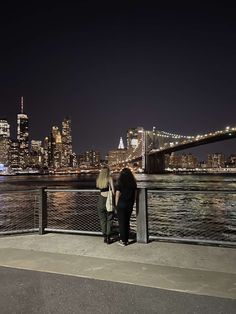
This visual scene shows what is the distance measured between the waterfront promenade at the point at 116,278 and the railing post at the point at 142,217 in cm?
21

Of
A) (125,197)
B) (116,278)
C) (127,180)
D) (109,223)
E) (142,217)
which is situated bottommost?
(116,278)

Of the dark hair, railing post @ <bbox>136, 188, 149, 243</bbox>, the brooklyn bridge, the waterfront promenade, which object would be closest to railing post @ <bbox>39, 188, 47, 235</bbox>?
the waterfront promenade

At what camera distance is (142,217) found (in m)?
7.90

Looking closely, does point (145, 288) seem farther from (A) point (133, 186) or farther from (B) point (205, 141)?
(B) point (205, 141)

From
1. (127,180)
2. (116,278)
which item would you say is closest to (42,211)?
(127,180)

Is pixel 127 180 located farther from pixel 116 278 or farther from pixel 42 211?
pixel 116 278

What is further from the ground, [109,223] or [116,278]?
[109,223]

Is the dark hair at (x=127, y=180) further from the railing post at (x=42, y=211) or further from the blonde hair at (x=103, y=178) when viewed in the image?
the railing post at (x=42, y=211)

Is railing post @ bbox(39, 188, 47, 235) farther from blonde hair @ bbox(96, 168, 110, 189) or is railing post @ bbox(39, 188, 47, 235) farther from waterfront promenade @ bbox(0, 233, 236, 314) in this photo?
blonde hair @ bbox(96, 168, 110, 189)

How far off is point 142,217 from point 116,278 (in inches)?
101

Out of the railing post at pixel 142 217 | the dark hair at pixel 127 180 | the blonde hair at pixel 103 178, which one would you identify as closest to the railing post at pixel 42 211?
the blonde hair at pixel 103 178

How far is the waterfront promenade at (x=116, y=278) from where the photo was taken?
4477 mm

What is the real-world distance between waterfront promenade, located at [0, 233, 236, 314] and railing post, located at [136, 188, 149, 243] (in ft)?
0.69

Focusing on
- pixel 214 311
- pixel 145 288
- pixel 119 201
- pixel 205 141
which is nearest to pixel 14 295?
pixel 145 288
